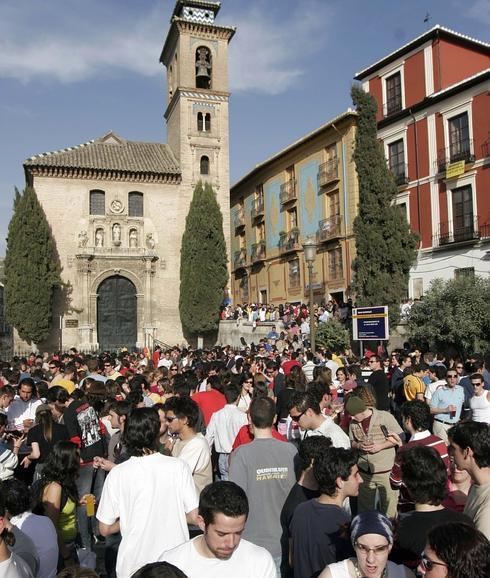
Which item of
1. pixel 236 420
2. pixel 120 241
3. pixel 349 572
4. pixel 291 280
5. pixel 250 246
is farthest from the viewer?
pixel 250 246

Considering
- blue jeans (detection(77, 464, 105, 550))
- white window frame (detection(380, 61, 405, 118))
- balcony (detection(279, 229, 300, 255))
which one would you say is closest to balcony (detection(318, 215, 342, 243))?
balcony (detection(279, 229, 300, 255))

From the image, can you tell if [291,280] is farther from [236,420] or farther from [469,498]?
[469,498]

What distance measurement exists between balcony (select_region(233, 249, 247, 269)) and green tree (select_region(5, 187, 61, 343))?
16.5 meters

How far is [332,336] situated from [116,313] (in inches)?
547

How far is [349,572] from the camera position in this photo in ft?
9.53

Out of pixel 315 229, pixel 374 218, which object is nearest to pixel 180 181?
pixel 315 229

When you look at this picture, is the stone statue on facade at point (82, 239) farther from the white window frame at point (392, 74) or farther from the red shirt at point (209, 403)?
the red shirt at point (209, 403)

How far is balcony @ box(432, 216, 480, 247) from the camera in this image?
80.3 feet

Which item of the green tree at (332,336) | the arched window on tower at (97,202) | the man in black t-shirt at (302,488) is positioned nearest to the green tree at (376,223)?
the green tree at (332,336)

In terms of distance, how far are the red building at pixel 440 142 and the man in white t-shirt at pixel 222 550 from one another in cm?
2293

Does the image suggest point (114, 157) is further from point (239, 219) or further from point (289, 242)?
point (239, 219)

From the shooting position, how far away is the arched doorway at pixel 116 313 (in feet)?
105

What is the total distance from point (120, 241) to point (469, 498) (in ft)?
99.7

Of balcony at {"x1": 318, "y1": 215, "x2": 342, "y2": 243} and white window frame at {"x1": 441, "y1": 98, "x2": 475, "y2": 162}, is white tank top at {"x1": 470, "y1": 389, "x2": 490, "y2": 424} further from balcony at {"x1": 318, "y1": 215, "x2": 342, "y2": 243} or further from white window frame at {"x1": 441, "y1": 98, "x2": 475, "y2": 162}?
balcony at {"x1": 318, "y1": 215, "x2": 342, "y2": 243}
